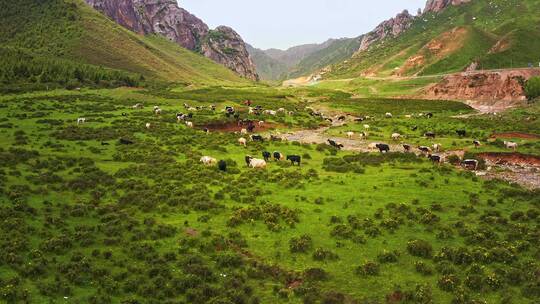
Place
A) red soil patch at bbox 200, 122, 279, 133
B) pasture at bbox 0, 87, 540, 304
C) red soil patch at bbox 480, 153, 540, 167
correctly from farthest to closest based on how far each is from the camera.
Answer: red soil patch at bbox 200, 122, 279, 133 < red soil patch at bbox 480, 153, 540, 167 < pasture at bbox 0, 87, 540, 304

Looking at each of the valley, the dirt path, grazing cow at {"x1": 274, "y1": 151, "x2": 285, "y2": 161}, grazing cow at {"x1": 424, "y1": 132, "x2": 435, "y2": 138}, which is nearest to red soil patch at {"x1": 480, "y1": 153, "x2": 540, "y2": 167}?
the dirt path

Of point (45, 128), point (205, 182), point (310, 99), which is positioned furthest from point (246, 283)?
point (310, 99)

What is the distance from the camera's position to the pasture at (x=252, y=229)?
63.6 feet

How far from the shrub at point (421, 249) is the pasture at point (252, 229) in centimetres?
7

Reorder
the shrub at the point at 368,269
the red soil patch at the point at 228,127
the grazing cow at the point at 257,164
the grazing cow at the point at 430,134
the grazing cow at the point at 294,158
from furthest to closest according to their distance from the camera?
the red soil patch at the point at 228,127 < the grazing cow at the point at 430,134 < the grazing cow at the point at 294,158 < the grazing cow at the point at 257,164 < the shrub at the point at 368,269

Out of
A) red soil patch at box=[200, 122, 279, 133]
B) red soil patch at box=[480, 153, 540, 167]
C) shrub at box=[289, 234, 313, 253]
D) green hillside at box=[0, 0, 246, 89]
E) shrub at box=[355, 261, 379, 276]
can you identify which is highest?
green hillside at box=[0, 0, 246, 89]

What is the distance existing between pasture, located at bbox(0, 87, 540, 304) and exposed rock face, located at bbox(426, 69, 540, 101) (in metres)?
77.2

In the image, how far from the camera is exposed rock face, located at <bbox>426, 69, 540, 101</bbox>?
4508 inches

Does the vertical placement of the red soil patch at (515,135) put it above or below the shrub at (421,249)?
above

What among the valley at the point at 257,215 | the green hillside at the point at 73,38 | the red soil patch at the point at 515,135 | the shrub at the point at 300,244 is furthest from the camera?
the green hillside at the point at 73,38

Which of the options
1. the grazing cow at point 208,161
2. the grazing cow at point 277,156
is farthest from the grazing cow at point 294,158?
the grazing cow at point 208,161

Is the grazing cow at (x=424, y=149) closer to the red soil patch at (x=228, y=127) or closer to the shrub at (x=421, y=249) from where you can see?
the red soil patch at (x=228, y=127)

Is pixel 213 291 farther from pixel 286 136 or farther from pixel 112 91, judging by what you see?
pixel 112 91

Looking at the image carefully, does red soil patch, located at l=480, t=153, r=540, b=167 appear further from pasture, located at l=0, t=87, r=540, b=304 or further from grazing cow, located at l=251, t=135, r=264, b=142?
grazing cow, located at l=251, t=135, r=264, b=142
